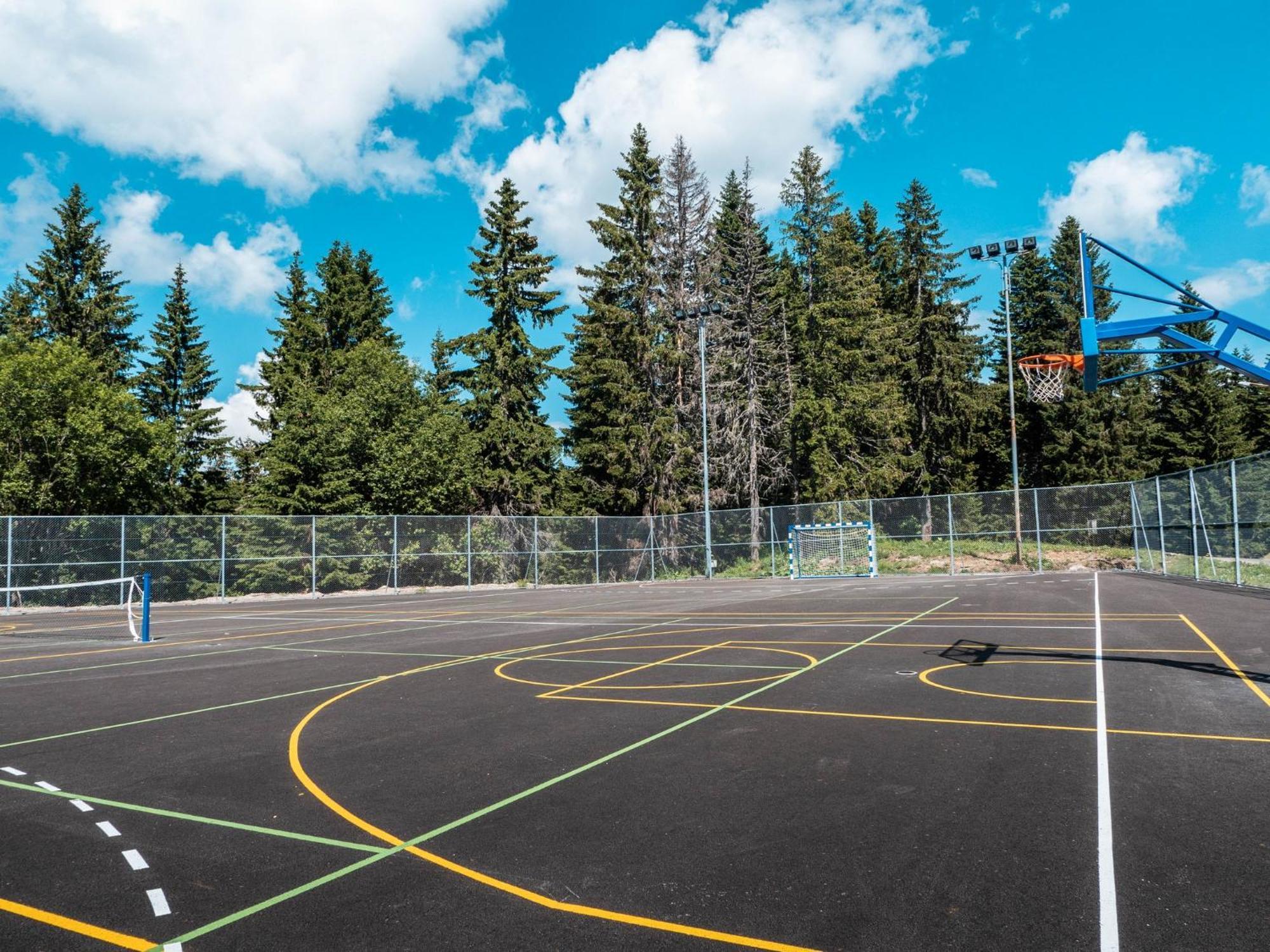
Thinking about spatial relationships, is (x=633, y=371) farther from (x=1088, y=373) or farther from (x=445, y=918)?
(x=445, y=918)

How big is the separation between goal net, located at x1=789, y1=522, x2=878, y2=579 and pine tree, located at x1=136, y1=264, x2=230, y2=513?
110 feet

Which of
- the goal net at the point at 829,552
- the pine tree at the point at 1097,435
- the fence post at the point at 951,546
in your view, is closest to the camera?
the fence post at the point at 951,546

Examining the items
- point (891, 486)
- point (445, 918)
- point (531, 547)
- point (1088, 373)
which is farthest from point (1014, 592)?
point (891, 486)

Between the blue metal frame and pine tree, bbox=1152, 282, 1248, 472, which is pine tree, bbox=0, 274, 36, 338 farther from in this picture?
pine tree, bbox=1152, 282, 1248, 472

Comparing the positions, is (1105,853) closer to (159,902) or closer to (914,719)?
(914,719)

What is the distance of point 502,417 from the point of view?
45.7 meters

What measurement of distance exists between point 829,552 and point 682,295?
18.4 meters

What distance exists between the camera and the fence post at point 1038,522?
35312 millimetres

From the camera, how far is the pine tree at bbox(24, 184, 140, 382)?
4369 cm

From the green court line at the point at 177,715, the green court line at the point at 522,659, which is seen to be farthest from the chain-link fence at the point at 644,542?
the green court line at the point at 177,715

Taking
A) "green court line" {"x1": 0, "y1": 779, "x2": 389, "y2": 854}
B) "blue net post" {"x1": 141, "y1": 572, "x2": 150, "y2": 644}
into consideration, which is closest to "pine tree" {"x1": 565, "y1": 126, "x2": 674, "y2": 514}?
"blue net post" {"x1": 141, "y1": 572, "x2": 150, "y2": 644}

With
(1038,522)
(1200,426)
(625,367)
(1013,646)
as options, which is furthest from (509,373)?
(1200,426)

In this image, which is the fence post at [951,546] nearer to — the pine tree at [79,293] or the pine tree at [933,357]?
the pine tree at [933,357]

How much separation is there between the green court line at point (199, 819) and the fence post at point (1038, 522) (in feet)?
117
